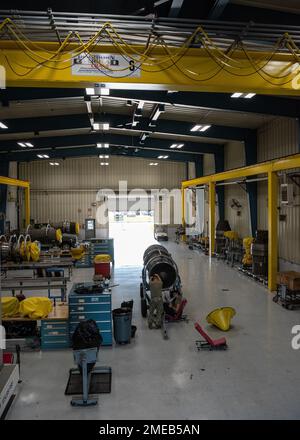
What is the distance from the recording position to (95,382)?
622 centimetres

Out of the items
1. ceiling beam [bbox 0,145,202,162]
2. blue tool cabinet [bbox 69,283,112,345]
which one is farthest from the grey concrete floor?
ceiling beam [bbox 0,145,202,162]

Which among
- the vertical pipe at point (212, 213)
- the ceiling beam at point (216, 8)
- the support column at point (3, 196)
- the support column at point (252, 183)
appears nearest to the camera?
the ceiling beam at point (216, 8)

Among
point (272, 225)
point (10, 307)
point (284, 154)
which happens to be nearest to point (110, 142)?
point (284, 154)

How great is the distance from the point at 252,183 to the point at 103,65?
11.6 metres

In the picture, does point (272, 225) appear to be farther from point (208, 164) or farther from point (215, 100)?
point (208, 164)

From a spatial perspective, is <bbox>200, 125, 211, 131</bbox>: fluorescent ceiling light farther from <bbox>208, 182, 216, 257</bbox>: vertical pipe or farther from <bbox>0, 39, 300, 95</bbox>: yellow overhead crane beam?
<bbox>0, 39, 300, 95</bbox>: yellow overhead crane beam

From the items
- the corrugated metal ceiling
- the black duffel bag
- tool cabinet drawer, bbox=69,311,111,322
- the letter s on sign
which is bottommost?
the letter s on sign

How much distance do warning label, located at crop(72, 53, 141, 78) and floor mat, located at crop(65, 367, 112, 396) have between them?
501 cm

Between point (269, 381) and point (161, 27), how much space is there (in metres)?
5.88

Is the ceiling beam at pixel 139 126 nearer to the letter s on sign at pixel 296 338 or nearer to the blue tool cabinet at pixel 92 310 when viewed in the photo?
the letter s on sign at pixel 296 338

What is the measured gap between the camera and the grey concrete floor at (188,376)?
5.35 metres

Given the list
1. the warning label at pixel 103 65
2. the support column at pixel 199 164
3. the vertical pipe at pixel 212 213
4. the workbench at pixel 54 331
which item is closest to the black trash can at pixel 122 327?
the workbench at pixel 54 331

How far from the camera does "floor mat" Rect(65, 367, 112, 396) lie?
19.4 ft

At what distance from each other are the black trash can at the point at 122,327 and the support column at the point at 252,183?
9937 mm
